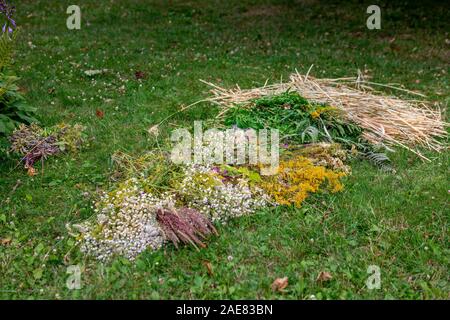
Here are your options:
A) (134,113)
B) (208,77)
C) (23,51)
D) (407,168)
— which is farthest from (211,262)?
(23,51)

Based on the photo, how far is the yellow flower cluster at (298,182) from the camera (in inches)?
191

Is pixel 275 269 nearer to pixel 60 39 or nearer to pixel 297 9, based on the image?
pixel 60 39

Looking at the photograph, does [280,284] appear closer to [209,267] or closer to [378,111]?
[209,267]

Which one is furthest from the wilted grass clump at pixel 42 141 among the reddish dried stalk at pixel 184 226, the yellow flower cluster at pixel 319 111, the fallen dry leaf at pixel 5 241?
the yellow flower cluster at pixel 319 111

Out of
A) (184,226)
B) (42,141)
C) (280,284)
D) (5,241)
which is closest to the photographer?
(280,284)

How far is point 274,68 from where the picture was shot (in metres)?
9.21

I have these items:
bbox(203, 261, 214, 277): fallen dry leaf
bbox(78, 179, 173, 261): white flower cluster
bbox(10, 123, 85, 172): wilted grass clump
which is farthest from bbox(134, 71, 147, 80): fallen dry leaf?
bbox(203, 261, 214, 277): fallen dry leaf

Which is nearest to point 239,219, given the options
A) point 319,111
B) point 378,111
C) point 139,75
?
point 319,111

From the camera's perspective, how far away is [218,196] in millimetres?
4684

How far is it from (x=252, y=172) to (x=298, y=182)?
17.2 inches

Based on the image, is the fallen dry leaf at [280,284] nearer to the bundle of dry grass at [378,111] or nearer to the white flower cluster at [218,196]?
the white flower cluster at [218,196]

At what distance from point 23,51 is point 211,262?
7370 millimetres

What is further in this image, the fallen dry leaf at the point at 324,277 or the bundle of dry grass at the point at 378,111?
the bundle of dry grass at the point at 378,111

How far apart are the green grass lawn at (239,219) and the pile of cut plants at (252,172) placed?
0.13m
